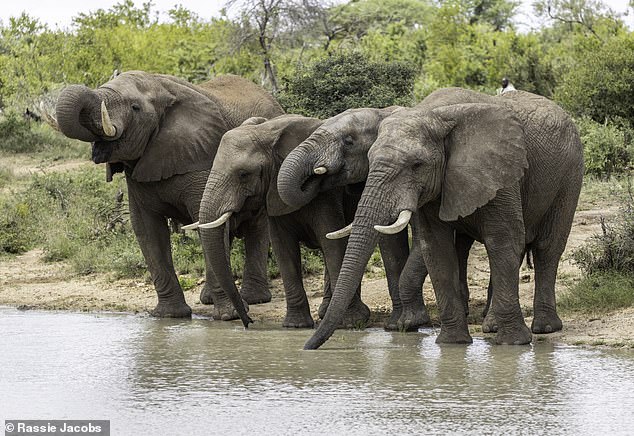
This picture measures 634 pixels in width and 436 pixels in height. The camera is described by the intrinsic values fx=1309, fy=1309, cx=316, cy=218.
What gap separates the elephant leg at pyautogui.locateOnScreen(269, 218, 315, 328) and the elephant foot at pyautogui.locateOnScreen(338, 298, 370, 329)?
0.27m

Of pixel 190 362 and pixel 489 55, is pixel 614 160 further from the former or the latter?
pixel 489 55

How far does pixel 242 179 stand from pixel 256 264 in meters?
2.23

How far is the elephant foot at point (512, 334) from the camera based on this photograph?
8.72 metres

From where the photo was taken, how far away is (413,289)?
31.5ft

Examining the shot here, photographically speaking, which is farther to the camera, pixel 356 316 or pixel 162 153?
pixel 162 153

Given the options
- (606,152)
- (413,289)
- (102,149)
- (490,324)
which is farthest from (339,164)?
(606,152)

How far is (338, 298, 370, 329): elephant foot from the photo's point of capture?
9992 millimetres

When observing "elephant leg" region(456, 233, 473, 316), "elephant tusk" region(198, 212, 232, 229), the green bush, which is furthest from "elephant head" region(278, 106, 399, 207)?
the green bush

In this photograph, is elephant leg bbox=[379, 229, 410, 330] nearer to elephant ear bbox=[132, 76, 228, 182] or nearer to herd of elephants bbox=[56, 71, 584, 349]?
herd of elephants bbox=[56, 71, 584, 349]

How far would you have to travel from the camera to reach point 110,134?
405 inches

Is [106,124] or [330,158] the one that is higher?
[106,124]

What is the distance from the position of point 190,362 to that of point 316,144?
1981 millimetres

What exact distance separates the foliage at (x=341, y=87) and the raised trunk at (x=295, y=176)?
506 centimetres

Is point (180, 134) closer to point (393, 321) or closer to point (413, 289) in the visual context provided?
point (393, 321)
